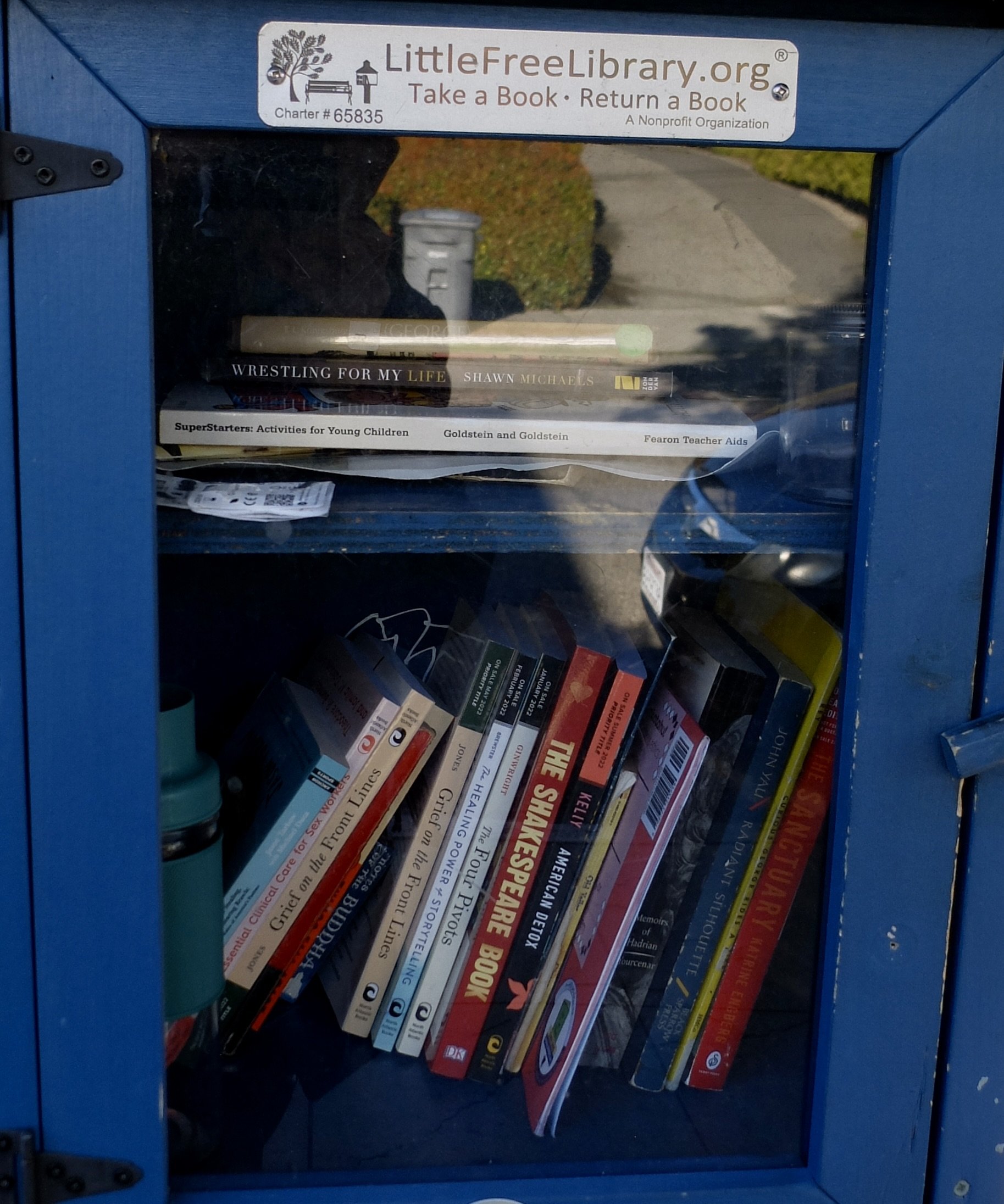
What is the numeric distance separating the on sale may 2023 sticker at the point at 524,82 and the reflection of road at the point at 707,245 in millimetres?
40

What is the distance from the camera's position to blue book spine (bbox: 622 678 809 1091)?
0.89 meters

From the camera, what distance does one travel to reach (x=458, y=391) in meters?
0.83

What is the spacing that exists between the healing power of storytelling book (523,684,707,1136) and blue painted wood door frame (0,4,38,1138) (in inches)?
16.9

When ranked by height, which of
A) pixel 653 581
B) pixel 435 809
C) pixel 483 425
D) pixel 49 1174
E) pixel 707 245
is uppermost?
pixel 707 245

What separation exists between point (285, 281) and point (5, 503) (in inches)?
10.5

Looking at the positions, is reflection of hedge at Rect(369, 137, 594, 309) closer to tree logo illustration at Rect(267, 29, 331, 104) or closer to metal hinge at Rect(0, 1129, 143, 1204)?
tree logo illustration at Rect(267, 29, 331, 104)

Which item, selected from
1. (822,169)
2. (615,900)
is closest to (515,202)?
(822,169)

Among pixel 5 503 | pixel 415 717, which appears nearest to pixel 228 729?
pixel 415 717

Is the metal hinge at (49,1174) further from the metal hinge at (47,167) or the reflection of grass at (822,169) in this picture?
the reflection of grass at (822,169)

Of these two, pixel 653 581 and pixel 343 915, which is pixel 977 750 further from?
pixel 343 915

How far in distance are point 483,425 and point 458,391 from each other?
0.04 meters

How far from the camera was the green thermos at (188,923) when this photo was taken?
0.81m

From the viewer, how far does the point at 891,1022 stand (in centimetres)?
82

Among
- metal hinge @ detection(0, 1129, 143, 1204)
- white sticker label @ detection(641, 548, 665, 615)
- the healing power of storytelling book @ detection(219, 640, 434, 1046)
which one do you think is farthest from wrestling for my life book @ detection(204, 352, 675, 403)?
metal hinge @ detection(0, 1129, 143, 1204)
